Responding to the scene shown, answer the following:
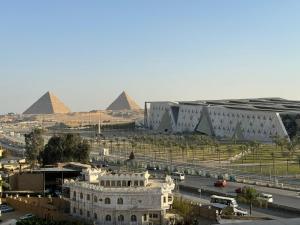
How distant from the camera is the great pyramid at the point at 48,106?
17550 cm

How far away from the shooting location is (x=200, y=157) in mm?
52125

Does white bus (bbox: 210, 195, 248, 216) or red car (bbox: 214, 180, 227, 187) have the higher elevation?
red car (bbox: 214, 180, 227, 187)

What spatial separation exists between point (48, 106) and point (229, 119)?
110876mm

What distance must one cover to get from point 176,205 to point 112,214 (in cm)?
306

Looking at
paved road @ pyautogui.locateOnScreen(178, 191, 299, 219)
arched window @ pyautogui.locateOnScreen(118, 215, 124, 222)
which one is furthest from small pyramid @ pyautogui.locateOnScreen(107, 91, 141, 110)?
arched window @ pyautogui.locateOnScreen(118, 215, 124, 222)

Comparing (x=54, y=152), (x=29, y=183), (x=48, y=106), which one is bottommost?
(x=29, y=183)

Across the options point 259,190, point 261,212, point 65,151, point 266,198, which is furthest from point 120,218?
point 65,151

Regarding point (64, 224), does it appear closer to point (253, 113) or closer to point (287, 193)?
point (287, 193)

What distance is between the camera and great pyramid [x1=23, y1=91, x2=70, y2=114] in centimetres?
17550

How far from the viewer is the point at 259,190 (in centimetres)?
3262

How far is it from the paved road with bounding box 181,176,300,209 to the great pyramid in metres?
140

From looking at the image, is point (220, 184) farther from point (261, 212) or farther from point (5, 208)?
point (5, 208)

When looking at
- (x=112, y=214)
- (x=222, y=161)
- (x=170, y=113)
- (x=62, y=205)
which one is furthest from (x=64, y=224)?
(x=170, y=113)

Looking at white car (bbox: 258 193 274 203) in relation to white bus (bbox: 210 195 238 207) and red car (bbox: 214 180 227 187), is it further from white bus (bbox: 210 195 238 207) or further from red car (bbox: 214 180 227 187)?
red car (bbox: 214 180 227 187)
